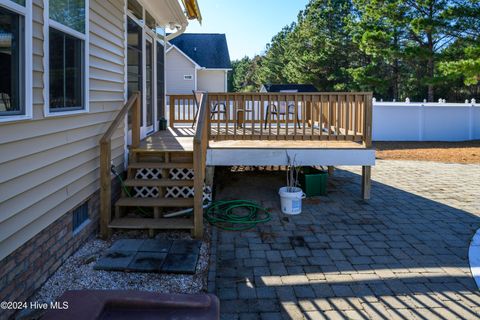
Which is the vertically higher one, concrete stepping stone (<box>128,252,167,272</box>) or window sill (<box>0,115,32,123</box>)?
window sill (<box>0,115,32,123</box>)

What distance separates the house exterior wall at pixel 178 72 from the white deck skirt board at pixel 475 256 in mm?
20107

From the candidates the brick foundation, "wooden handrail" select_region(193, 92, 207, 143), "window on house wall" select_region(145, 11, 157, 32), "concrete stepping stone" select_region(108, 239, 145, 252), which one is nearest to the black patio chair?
"wooden handrail" select_region(193, 92, 207, 143)

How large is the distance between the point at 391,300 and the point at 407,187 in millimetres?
4853

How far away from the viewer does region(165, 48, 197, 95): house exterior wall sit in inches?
911

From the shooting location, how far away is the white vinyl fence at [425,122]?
14945mm

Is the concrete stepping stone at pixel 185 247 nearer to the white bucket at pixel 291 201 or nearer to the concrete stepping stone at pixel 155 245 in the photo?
the concrete stepping stone at pixel 155 245

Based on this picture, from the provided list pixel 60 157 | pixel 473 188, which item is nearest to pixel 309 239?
pixel 60 157

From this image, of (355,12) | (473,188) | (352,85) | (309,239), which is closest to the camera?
(309,239)

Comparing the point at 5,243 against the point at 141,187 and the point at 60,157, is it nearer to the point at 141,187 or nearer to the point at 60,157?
the point at 60,157

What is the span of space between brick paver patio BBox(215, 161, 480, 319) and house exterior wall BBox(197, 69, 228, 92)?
1877cm

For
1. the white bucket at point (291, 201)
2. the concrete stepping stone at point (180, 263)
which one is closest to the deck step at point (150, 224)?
the concrete stepping stone at point (180, 263)

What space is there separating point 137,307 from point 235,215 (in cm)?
361

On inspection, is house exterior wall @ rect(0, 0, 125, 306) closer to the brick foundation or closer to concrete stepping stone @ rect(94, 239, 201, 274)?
the brick foundation

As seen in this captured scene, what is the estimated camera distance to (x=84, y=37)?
396 cm
